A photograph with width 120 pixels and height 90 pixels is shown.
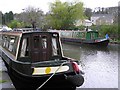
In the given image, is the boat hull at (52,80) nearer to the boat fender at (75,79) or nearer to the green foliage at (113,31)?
the boat fender at (75,79)

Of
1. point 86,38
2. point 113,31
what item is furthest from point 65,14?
point 86,38

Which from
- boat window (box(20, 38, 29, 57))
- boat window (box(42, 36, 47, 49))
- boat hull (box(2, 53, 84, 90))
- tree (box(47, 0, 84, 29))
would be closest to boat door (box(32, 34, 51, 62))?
boat window (box(42, 36, 47, 49))

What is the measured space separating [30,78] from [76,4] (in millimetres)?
52865

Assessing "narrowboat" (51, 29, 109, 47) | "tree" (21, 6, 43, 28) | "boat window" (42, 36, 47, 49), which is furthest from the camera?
"tree" (21, 6, 43, 28)

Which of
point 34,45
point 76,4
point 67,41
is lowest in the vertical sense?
point 67,41

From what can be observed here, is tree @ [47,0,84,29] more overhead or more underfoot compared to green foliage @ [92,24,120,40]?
more overhead

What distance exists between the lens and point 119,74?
14.1 meters

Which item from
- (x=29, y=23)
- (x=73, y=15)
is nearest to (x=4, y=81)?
A: (x=73, y=15)

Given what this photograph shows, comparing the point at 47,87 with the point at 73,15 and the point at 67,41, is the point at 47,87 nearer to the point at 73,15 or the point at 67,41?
the point at 67,41

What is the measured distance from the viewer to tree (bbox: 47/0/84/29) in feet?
194

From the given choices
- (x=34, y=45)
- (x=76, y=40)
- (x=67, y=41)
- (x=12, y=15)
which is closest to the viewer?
(x=34, y=45)

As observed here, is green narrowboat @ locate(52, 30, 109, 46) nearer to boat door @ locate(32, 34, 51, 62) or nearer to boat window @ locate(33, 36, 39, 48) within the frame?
boat door @ locate(32, 34, 51, 62)

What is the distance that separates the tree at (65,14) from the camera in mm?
59125

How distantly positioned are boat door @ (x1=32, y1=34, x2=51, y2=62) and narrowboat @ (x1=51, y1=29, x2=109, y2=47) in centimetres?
2447
